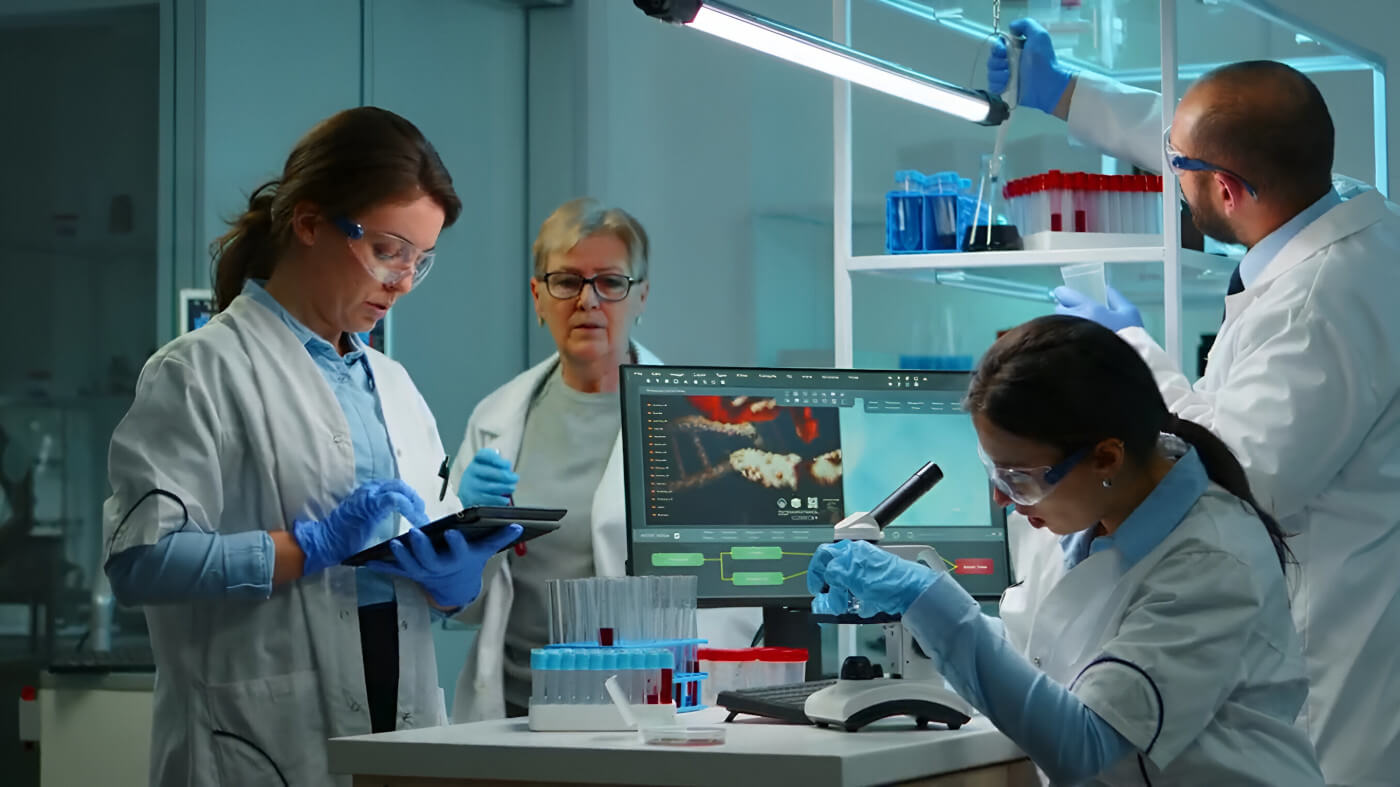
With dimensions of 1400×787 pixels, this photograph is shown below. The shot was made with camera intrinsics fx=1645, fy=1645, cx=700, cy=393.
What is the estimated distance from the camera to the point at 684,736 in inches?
70.0

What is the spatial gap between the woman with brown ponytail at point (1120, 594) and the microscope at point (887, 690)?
0.09 metres

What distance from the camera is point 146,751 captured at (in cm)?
362

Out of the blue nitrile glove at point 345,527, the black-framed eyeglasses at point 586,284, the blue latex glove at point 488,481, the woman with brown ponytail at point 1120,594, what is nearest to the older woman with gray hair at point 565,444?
the black-framed eyeglasses at point 586,284

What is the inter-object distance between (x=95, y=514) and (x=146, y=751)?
645mm

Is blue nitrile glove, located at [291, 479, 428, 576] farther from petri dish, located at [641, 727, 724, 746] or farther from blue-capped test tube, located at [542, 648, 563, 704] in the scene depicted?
petri dish, located at [641, 727, 724, 746]

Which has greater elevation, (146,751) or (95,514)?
(95,514)

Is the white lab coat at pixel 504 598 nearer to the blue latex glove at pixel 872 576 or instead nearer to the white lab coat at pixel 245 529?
the white lab coat at pixel 245 529

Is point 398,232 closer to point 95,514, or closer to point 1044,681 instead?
point 1044,681

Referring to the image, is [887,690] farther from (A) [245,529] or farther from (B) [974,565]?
(A) [245,529]

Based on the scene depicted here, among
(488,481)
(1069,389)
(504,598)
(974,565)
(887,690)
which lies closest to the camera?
(1069,389)

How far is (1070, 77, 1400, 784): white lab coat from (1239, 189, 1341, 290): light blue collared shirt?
97mm

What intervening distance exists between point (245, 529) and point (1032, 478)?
1086 millimetres

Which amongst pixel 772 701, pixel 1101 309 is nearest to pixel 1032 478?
pixel 772 701

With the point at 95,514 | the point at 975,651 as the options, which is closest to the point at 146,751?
the point at 95,514
